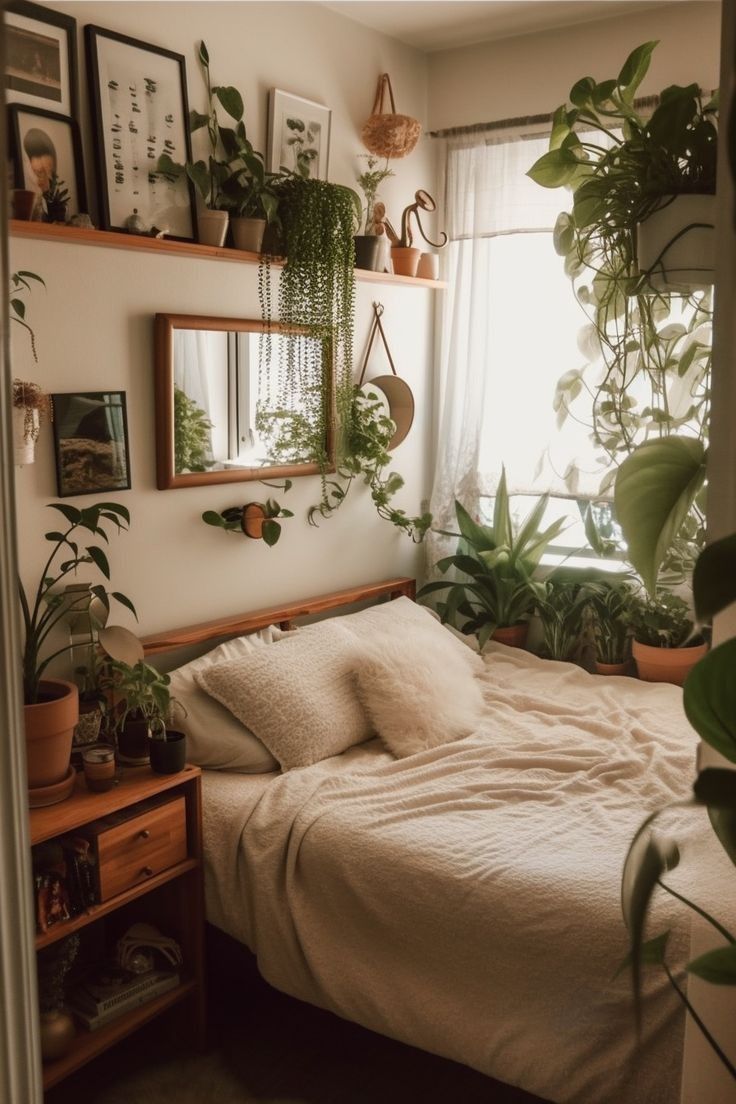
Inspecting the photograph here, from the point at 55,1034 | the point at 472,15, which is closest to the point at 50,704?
the point at 55,1034

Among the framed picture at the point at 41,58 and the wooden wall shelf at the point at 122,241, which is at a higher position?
the framed picture at the point at 41,58

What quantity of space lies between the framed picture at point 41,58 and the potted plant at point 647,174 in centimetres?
144

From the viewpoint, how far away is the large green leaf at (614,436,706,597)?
3.91ft

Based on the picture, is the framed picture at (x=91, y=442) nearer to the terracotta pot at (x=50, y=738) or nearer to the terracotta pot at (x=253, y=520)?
the terracotta pot at (x=253, y=520)

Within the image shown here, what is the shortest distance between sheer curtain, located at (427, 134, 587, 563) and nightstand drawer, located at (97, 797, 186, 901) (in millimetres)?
2087

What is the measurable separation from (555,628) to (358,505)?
885 millimetres

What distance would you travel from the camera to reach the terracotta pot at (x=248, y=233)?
3.06 m

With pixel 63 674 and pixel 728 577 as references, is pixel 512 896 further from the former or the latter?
pixel 728 577

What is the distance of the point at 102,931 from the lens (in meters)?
2.73

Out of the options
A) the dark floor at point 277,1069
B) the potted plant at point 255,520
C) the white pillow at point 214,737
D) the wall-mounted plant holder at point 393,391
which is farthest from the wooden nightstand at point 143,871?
the wall-mounted plant holder at point 393,391

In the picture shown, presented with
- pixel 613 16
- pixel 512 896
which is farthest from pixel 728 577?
pixel 613 16

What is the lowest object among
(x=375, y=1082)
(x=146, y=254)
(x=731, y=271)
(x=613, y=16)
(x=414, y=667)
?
(x=375, y=1082)

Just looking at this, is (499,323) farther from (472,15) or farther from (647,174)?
(647,174)

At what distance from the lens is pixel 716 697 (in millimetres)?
803
